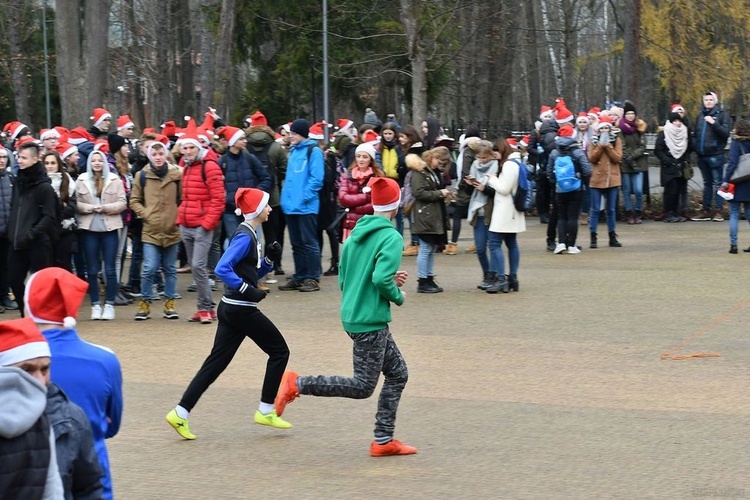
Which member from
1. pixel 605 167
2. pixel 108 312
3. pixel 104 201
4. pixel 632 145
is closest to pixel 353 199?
pixel 104 201

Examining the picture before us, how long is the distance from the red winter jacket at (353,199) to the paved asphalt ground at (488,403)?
37.7 inches

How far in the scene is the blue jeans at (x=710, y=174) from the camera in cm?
2172

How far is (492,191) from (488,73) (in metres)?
20.9

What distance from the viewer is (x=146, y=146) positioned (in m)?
14.3

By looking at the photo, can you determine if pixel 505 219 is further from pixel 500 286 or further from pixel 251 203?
pixel 251 203

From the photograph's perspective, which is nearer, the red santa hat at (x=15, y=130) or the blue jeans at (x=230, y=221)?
the blue jeans at (x=230, y=221)

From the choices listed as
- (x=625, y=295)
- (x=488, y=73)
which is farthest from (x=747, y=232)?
(x=488, y=73)

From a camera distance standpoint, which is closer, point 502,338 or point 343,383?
point 343,383

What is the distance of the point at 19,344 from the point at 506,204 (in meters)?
10.3

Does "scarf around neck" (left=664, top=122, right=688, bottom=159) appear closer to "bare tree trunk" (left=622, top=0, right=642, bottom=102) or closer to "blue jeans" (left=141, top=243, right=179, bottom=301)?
"bare tree trunk" (left=622, top=0, right=642, bottom=102)

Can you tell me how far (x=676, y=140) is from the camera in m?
21.7

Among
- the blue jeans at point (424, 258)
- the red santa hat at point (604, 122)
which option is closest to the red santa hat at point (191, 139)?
the blue jeans at point (424, 258)

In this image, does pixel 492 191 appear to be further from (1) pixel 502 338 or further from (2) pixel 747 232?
(2) pixel 747 232

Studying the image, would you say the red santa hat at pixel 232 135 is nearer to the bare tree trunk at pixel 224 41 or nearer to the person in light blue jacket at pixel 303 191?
the person in light blue jacket at pixel 303 191
